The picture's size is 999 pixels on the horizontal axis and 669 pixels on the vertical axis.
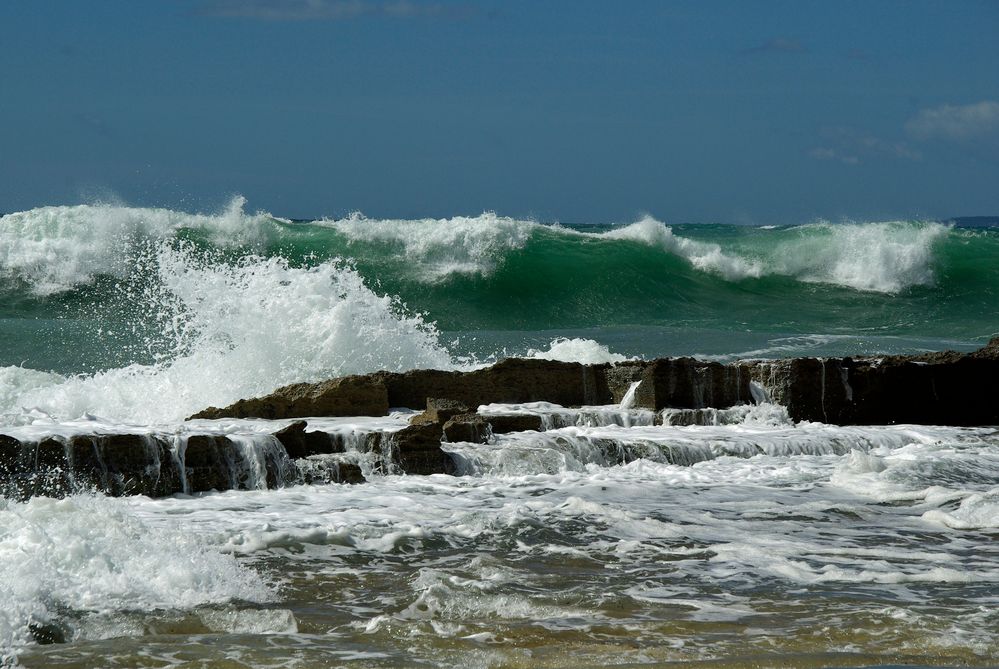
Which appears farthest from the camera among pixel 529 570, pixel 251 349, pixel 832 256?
pixel 832 256

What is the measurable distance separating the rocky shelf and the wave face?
2.11 meters

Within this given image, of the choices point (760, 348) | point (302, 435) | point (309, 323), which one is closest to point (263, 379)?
point (309, 323)

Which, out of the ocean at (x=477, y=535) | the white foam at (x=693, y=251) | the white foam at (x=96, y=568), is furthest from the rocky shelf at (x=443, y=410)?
the white foam at (x=693, y=251)

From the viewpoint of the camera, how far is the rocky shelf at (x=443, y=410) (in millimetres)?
7250

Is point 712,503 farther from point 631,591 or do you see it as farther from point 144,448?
point 144,448

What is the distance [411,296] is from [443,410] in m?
15.0

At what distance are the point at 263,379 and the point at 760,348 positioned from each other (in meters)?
9.22

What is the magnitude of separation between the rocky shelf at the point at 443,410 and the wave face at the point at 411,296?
2.11 m

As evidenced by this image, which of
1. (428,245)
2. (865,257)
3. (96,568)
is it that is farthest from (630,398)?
(865,257)

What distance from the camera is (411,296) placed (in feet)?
79.3

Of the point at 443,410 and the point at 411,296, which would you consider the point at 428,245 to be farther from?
the point at 443,410

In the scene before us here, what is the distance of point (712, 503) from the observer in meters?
7.63

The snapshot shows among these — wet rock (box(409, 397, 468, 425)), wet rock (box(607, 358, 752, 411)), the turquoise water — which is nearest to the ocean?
wet rock (box(607, 358, 752, 411))

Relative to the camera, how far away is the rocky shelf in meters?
7.25
